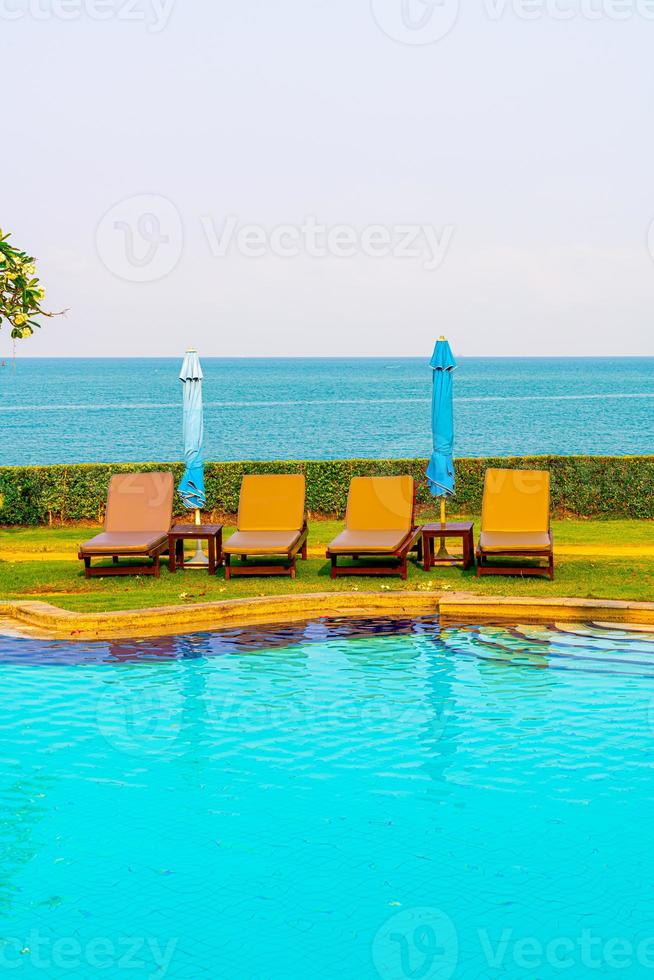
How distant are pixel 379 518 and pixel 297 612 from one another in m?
2.51

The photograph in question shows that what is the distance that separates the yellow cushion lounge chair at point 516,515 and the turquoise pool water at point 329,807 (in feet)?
8.32

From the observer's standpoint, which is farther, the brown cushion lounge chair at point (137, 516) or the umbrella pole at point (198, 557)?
the umbrella pole at point (198, 557)

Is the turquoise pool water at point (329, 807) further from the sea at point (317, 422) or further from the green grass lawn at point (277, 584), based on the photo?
the sea at point (317, 422)

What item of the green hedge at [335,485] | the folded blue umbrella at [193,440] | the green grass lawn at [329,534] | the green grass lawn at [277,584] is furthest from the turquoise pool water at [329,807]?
the green hedge at [335,485]

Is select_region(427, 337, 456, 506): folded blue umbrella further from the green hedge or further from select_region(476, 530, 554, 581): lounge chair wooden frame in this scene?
the green hedge

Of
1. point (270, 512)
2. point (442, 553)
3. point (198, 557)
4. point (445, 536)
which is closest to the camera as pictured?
point (445, 536)

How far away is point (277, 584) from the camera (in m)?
13.9

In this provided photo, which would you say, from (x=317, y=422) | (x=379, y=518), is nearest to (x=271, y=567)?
(x=379, y=518)

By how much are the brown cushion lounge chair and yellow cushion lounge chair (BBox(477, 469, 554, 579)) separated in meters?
4.27

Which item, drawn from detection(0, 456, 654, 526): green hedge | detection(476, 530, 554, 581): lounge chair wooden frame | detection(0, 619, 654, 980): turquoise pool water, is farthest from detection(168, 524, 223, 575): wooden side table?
detection(0, 456, 654, 526): green hedge

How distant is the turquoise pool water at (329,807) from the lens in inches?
237

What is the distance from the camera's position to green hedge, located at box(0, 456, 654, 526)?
65.1 feet

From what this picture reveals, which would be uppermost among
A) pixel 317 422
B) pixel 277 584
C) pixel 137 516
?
pixel 317 422

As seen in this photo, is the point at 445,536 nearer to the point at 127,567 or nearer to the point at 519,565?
the point at 519,565
